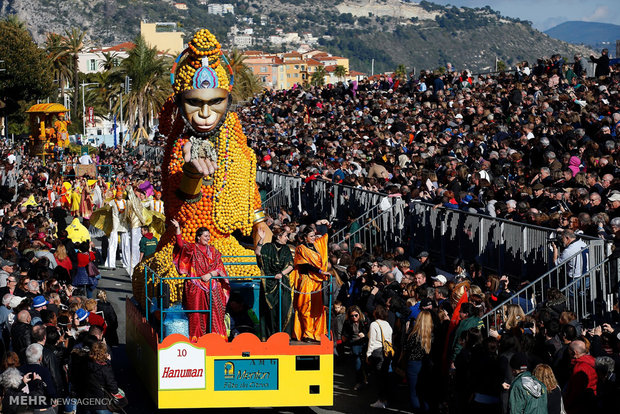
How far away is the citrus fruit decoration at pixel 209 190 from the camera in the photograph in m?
12.2

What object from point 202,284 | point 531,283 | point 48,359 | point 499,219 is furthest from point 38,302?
point 499,219

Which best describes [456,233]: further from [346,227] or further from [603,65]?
[603,65]

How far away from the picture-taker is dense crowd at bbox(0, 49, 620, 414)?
9578 millimetres

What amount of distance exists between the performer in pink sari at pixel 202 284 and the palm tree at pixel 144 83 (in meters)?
58.3

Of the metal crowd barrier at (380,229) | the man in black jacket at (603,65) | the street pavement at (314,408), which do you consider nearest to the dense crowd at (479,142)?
the metal crowd barrier at (380,229)

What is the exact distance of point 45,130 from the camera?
167 ft

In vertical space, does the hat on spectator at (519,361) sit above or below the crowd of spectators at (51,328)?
above

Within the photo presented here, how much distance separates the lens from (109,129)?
120m

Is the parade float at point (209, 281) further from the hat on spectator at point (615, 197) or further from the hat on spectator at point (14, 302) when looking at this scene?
the hat on spectator at point (615, 197)

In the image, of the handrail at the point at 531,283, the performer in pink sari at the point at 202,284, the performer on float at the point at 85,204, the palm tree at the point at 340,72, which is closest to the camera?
the performer in pink sari at the point at 202,284

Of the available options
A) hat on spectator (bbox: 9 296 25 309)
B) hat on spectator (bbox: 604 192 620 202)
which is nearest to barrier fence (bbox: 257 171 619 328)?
hat on spectator (bbox: 604 192 620 202)

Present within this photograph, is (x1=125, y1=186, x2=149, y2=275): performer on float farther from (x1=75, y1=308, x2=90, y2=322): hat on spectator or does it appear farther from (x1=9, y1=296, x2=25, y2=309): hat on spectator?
(x1=75, y1=308, x2=90, y2=322): hat on spectator

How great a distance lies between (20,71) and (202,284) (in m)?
60.0

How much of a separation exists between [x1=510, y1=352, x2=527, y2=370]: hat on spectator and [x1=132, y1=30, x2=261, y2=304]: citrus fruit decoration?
4.23 m
